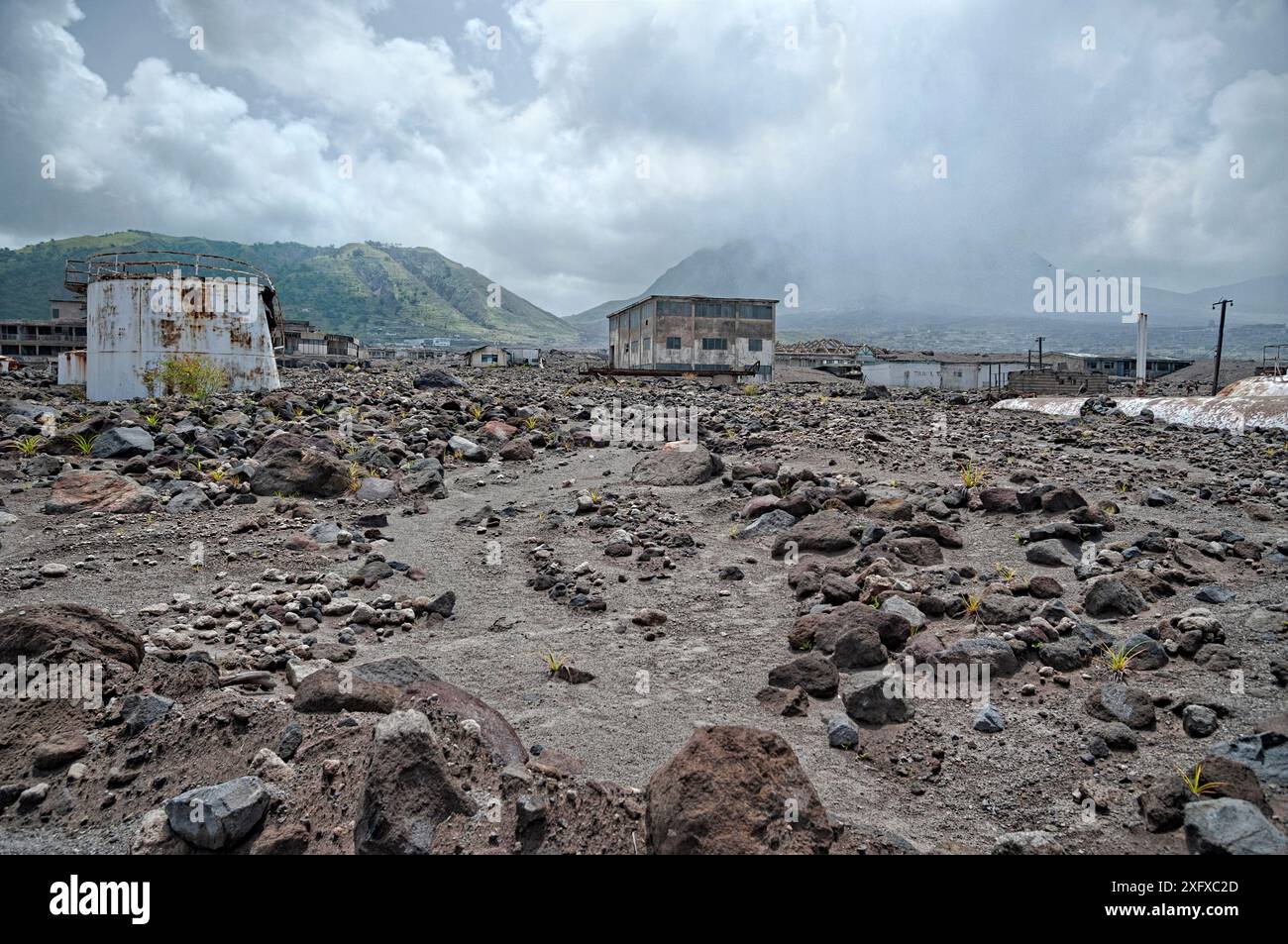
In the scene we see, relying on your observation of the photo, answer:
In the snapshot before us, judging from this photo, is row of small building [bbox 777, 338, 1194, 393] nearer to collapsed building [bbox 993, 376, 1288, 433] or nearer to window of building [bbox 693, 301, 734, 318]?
window of building [bbox 693, 301, 734, 318]

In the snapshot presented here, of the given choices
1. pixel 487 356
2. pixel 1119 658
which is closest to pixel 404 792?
pixel 1119 658

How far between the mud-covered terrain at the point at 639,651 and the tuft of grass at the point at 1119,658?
35 millimetres

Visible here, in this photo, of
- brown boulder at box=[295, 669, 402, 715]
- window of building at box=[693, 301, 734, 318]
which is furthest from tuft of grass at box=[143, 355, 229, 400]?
window of building at box=[693, 301, 734, 318]

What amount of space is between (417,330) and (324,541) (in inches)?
6922

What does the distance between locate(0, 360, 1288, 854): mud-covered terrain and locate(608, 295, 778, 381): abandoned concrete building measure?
35740mm

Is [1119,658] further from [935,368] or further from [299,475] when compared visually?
[935,368]

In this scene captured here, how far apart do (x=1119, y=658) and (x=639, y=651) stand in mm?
3023

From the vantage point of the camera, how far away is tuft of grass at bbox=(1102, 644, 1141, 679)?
4.25 metres

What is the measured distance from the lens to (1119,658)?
431 centimetres

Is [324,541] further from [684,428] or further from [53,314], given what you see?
[53,314]

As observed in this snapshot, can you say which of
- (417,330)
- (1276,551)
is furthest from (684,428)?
(417,330)

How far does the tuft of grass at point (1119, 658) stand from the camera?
13.9 feet

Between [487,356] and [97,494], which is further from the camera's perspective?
[487,356]

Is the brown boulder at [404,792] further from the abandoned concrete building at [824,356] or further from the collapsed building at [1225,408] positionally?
the abandoned concrete building at [824,356]
